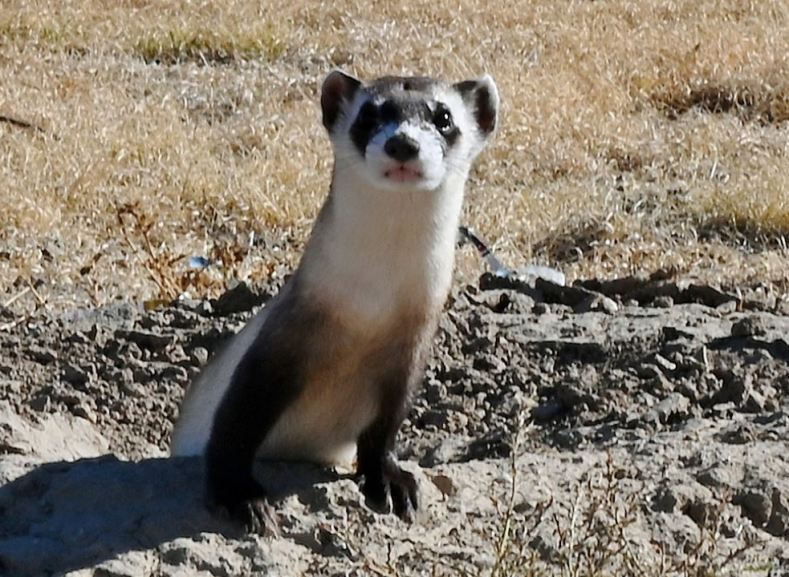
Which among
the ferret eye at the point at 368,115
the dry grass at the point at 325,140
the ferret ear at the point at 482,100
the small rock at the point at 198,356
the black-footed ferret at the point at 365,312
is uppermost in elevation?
the ferret eye at the point at 368,115

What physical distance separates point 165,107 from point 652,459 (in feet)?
18.7

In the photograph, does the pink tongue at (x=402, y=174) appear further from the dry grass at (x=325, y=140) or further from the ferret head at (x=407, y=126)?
the dry grass at (x=325, y=140)

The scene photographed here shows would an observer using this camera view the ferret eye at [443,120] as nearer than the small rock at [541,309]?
Yes

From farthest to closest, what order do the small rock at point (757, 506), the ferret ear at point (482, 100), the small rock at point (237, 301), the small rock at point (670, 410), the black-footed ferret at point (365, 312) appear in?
the small rock at point (237, 301) → the small rock at point (670, 410) → the ferret ear at point (482, 100) → the small rock at point (757, 506) → the black-footed ferret at point (365, 312)

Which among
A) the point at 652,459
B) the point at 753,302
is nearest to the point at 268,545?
the point at 652,459

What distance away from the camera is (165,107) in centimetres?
927

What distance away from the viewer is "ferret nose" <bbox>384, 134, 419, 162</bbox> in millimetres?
3484

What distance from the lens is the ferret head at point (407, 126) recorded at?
3.52m

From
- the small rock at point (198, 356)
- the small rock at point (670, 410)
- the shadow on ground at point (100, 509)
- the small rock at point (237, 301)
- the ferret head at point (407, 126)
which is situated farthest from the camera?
the small rock at point (237, 301)

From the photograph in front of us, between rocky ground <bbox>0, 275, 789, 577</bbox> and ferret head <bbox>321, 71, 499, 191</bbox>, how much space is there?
639 mm

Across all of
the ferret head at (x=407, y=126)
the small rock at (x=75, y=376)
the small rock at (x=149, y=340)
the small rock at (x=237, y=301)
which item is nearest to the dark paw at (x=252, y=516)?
the ferret head at (x=407, y=126)

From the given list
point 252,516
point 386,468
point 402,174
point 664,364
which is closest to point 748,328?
point 664,364

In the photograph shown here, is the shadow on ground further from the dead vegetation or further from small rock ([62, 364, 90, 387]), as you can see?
small rock ([62, 364, 90, 387])

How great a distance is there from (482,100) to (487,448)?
104 centimetres
